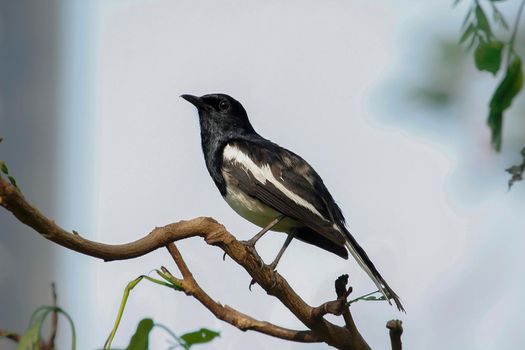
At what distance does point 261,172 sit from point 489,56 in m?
2.71

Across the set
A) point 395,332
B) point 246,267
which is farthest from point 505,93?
point 246,267

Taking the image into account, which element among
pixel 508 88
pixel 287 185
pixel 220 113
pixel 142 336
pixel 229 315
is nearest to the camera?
pixel 142 336

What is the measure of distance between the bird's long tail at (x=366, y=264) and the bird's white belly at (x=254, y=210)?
41cm

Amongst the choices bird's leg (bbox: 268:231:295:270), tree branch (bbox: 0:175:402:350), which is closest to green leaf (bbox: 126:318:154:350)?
tree branch (bbox: 0:175:402:350)

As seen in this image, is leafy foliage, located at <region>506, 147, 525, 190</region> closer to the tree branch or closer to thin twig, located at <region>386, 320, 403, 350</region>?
thin twig, located at <region>386, 320, 403, 350</region>

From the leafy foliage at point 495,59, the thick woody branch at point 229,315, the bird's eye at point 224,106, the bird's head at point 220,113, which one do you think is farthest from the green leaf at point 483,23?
the bird's eye at point 224,106

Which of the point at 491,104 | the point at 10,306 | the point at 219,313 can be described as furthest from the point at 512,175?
the point at 10,306

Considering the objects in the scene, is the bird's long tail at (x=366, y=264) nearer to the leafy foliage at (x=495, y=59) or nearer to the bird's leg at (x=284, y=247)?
the bird's leg at (x=284, y=247)

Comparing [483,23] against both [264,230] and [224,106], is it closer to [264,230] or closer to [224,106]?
[264,230]

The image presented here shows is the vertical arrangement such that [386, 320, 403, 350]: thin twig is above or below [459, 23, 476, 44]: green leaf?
below

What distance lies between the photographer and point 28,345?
1.83m

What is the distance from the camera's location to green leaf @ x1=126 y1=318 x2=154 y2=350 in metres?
1.92

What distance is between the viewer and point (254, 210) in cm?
480

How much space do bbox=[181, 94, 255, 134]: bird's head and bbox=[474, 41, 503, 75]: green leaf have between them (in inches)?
130
